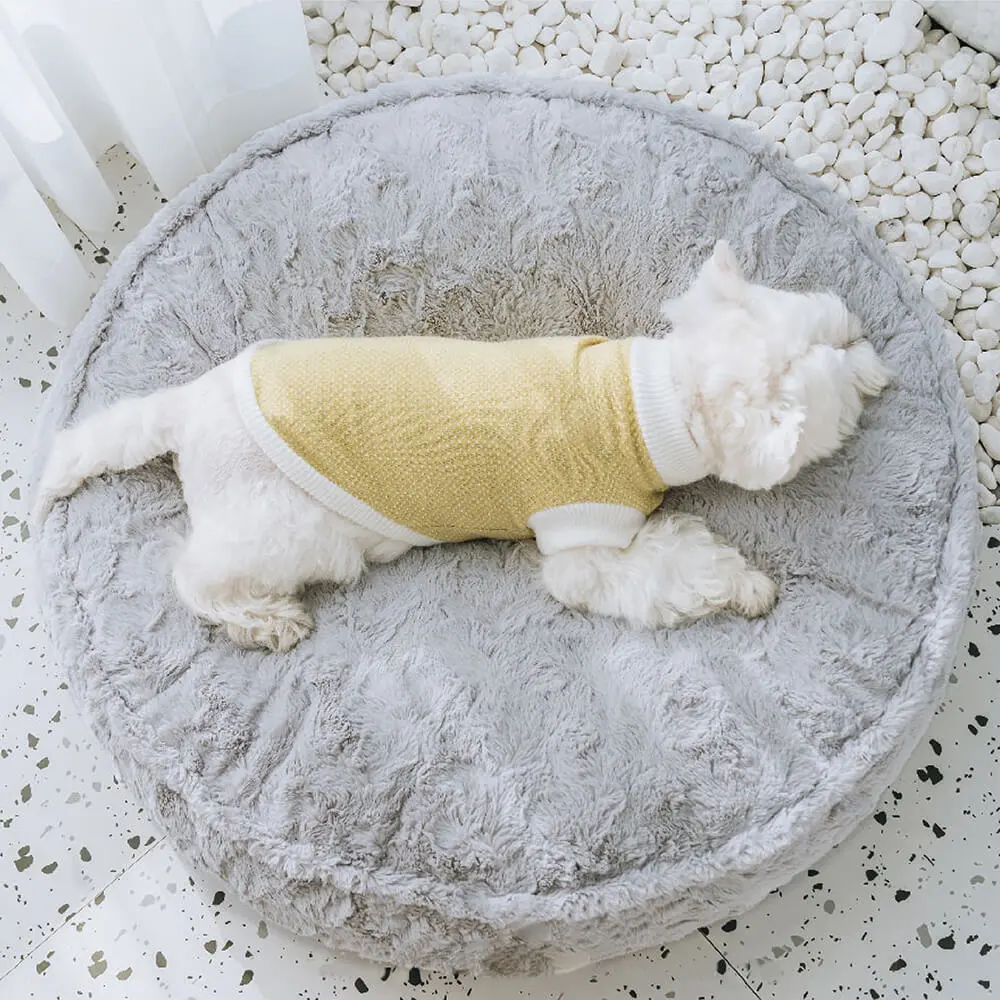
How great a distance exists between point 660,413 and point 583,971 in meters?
0.72

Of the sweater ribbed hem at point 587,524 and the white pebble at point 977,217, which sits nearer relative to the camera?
the sweater ribbed hem at point 587,524

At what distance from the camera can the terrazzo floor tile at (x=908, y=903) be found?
4.66 feet

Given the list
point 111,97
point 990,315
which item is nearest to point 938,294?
point 990,315

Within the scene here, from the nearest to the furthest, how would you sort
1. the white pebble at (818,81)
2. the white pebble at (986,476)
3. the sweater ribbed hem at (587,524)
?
the sweater ribbed hem at (587,524), the white pebble at (986,476), the white pebble at (818,81)

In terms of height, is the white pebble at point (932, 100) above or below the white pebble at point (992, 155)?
above

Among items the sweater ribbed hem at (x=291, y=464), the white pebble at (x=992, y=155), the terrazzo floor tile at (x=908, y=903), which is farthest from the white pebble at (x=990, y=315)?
the sweater ribbed hem at (x=291, y=464)

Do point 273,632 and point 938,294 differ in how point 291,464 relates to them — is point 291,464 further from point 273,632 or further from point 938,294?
point 938,294

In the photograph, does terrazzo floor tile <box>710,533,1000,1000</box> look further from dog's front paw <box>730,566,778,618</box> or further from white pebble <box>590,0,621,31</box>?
white pebble <box>590,0,621,31</box>

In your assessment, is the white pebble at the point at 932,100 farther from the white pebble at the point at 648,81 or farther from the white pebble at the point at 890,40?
the white pebble at the point at 648,81

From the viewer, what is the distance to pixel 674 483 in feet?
4.47

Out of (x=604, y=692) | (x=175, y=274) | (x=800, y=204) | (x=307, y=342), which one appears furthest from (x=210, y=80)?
(x=604, y=692)

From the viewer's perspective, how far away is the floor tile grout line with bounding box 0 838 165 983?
1.48 meters

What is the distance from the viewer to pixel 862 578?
1.36 metres

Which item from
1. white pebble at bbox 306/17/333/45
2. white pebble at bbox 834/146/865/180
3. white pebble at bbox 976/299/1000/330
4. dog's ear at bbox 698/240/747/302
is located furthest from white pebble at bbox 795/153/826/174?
white pebble at bbox 306/17/333/45
